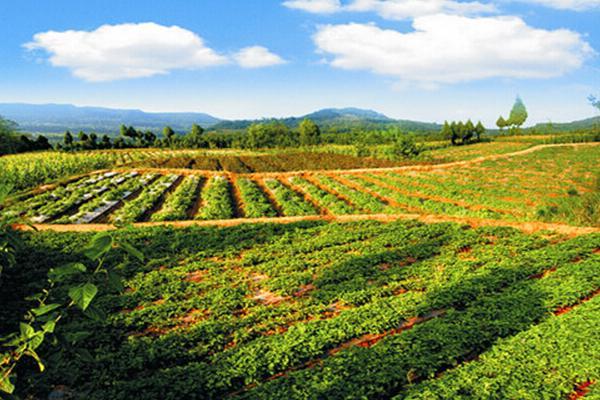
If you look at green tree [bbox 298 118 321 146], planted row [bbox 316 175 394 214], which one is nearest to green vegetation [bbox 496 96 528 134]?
green tree [bbox 298 118 321 146]

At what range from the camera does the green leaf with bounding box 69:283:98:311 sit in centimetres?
226

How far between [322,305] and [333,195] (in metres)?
17.0

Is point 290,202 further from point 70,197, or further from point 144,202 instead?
point 70,197

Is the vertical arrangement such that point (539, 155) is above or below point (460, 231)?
above

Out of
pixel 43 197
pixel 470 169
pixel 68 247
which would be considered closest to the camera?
pixel 68 247

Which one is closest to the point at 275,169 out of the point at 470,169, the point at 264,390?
the point at 470,169

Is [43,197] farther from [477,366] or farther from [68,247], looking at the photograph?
[477,366]

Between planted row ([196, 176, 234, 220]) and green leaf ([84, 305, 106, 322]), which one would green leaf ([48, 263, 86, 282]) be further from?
planted row ([196, 176, 234, 220])

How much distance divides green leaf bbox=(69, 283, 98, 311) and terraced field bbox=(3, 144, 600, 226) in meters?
17.6

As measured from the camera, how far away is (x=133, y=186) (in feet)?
98.6

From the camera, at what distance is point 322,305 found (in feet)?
31.0

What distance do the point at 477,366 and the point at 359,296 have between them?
3.69 metres

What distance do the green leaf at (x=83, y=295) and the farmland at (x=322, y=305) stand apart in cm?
18

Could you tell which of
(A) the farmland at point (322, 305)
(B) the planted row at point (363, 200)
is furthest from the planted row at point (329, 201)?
(A) the farmland at point (322, 305)
